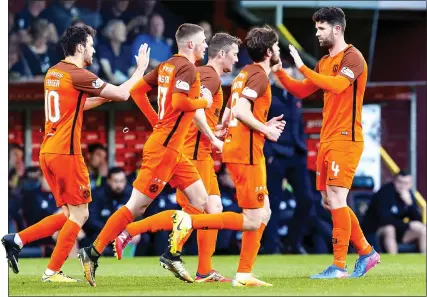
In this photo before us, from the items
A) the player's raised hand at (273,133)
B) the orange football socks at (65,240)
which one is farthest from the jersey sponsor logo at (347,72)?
the orange football socks at (65,240)

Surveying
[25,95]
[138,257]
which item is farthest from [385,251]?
[25,95]

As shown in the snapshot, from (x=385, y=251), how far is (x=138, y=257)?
356 cm

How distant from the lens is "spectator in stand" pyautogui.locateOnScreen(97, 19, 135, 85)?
57.3 feet

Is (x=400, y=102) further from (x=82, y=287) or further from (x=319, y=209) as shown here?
(x=82, y=287)

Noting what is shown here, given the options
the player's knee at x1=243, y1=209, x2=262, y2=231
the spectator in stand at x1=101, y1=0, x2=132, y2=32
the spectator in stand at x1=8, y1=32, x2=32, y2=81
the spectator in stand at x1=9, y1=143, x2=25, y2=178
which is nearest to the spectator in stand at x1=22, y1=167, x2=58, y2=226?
the spectator in stand at x1=9, y1=143, x2=25, y2=178

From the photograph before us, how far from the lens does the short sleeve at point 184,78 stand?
10406 millimetres

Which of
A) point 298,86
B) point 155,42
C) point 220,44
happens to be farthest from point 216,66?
point 155,42

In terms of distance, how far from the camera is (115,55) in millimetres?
17656

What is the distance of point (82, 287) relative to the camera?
10.4 meters

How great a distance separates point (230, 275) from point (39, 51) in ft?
20.4

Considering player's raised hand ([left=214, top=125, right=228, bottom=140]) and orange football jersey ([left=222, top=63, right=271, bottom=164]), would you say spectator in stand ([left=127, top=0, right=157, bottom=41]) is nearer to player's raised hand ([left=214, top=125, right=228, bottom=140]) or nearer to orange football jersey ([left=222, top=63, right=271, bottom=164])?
player's raised hand ([left=214, top=125, right=228, bottom=140])

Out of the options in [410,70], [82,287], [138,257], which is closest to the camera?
[82,287]

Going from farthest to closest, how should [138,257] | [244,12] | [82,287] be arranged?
[244,12], [138,257], [82,287]

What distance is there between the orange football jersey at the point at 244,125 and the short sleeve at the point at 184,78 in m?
0.39
